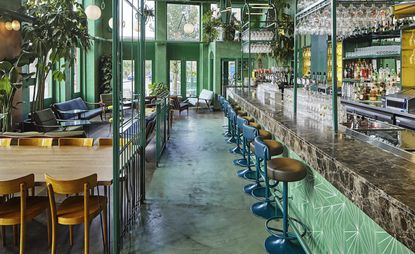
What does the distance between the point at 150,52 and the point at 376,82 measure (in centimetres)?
1173

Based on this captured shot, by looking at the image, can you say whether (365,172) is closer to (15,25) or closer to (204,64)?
(15,25)

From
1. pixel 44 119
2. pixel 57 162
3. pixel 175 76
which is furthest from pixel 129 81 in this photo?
pixel 175 76

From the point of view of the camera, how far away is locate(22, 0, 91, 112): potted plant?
8234 mm

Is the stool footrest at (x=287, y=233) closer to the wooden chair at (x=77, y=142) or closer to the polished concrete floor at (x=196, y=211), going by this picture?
the polished concrete floor at (x=196, y=211)

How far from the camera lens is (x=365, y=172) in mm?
2035

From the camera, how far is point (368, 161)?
7.52ft

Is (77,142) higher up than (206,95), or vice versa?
(206,95)

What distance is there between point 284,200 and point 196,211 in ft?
4.60

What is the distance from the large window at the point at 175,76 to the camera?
702 inches

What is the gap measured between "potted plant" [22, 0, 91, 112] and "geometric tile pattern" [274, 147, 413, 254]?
625cm

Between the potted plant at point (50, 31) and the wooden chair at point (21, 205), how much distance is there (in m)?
→ 5.40

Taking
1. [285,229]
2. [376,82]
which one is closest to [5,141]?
[285,229]

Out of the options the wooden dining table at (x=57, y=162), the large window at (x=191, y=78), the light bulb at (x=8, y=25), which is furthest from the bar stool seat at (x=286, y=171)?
the large window at (x=191, y=78)

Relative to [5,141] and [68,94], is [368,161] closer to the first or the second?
[5,141]
